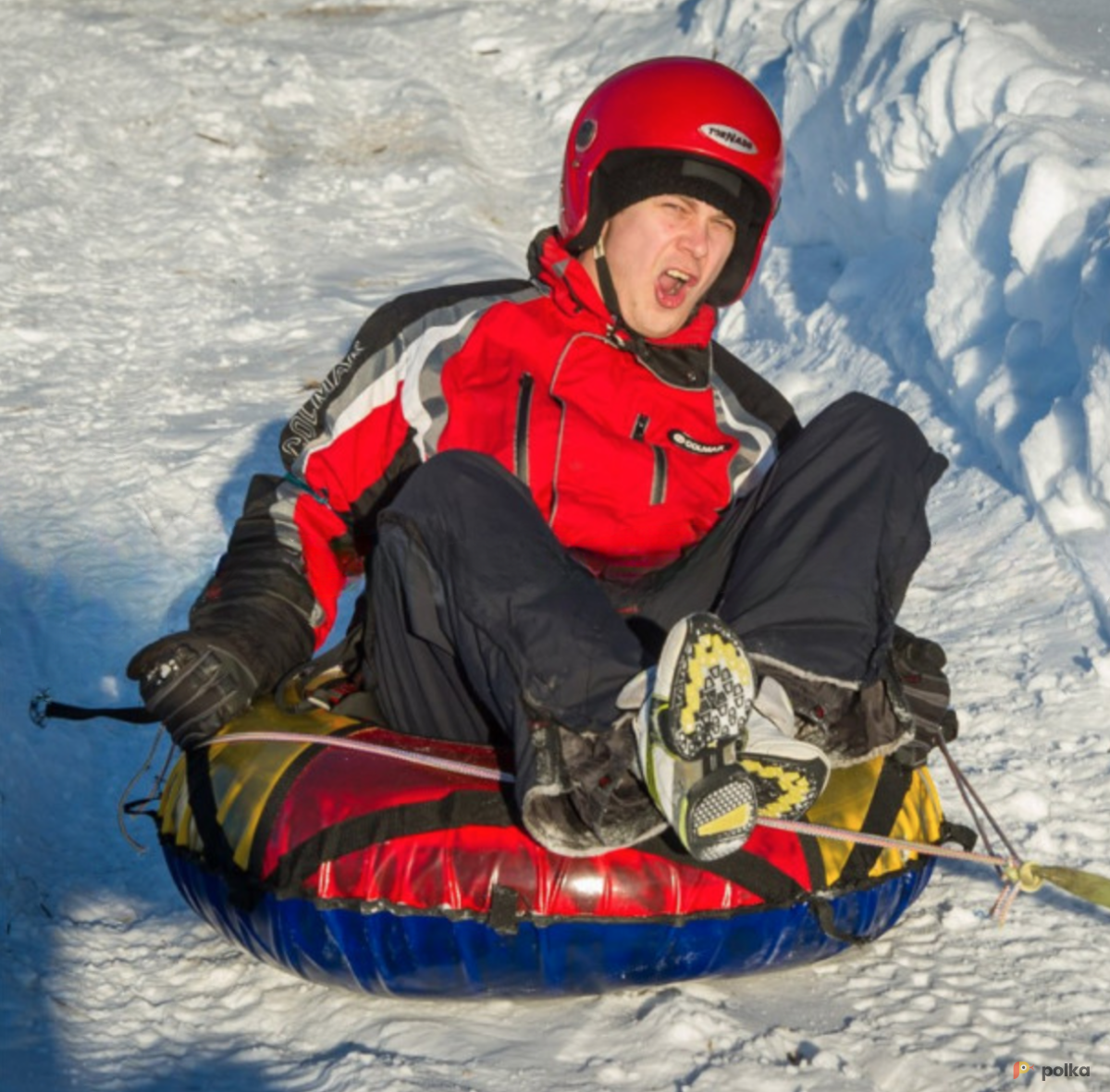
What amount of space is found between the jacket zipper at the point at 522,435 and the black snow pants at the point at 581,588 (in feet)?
1.20

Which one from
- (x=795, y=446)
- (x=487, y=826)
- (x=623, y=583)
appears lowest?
(x=487, y=826)

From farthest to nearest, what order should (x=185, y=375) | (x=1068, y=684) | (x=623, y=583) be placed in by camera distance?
(x=185, y=375) < (x=1068, y=684) < (x=623, y=583)

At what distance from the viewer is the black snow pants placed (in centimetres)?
269

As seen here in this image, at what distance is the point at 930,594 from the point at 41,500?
2.36m

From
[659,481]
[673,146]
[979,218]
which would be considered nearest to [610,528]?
[659,481]

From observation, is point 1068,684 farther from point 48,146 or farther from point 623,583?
point 48,146

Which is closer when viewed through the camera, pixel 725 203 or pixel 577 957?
pixel 577 957

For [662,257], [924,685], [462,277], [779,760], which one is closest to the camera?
[779,760]

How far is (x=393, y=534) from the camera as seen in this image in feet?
9.56

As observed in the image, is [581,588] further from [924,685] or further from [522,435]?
[924,685]

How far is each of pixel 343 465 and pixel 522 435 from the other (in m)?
0.35

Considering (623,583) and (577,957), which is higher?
(623,583)

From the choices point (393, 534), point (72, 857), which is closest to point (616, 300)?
point (393, 534)

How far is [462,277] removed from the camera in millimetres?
6461
